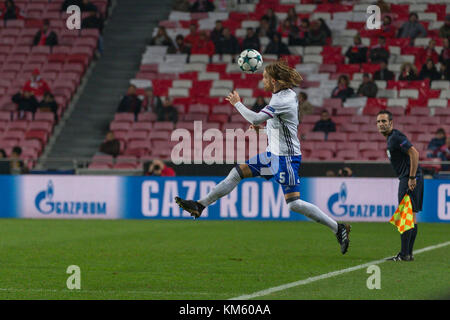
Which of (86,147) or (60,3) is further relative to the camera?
(60,3)

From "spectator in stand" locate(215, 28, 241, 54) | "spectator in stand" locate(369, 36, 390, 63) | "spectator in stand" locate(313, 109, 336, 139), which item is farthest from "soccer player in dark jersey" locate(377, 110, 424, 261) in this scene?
"spectator in stand" locate(215, 28, 241, 54)

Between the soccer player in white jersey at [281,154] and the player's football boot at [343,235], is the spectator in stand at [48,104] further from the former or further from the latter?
the player's football boot at [343,235]

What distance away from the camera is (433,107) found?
24.2 m

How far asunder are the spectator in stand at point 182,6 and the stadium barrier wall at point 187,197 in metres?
9.91

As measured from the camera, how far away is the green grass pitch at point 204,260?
29.8 ft

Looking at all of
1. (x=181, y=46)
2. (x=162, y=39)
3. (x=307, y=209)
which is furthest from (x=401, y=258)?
(x=162, y=39)

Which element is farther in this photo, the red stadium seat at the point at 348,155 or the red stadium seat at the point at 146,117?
the red stadium seat at the point at 146,117

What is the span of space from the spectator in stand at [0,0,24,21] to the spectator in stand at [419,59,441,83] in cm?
1306

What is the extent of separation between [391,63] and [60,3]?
11.0 metres

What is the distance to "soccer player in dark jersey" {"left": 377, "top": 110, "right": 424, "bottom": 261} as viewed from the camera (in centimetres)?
1176

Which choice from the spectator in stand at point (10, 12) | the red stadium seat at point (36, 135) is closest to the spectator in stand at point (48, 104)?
the red stadium seat at point (36, 135)

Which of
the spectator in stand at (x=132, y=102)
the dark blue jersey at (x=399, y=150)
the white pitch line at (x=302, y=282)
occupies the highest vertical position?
the spectator in stand at (x=132, y=102)
